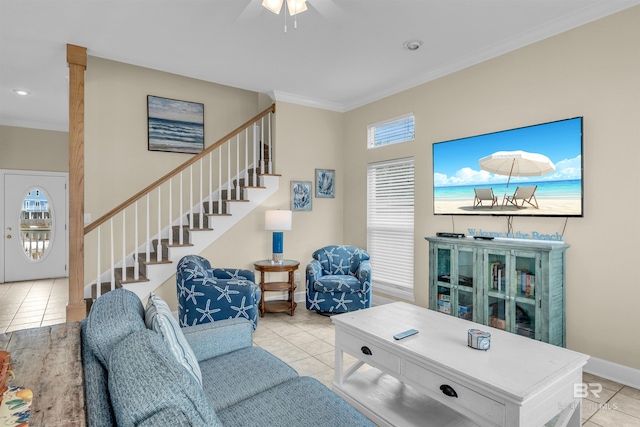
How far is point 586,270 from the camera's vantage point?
9.77 feet

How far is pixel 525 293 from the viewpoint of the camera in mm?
3002

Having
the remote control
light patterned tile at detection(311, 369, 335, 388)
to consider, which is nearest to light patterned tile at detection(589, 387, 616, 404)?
the remote control

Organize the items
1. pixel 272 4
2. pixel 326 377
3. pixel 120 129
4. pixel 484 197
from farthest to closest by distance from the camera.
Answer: pixel 120 129 → pixel 484 197 → pixel 326 377 → pixel 272 4

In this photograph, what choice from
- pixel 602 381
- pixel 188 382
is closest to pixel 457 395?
pixel 188 382

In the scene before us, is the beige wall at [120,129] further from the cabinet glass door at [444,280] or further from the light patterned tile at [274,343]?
the cabinet glass door at [444,280]

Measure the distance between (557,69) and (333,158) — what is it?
312cm

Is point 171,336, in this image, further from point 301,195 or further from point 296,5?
point 301,195

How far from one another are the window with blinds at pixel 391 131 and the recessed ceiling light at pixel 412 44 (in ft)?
3.45

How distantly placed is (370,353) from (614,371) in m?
2.12

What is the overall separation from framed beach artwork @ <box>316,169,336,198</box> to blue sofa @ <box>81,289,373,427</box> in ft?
11.0

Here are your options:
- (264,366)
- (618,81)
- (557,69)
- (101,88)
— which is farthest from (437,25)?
(101,88)

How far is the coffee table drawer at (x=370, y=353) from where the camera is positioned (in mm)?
2124

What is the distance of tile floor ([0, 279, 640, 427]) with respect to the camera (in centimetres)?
238

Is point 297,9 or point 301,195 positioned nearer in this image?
point 297,9
